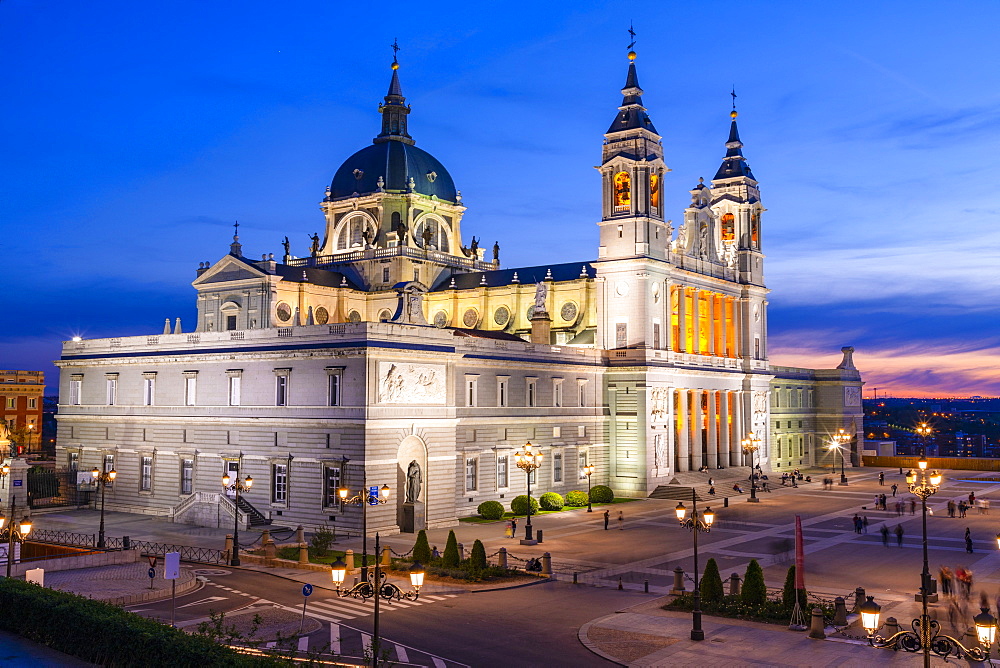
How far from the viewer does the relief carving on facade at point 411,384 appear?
52.7m

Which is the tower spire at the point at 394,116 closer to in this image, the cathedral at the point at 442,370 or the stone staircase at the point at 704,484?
the cathedral at the point at 442,370

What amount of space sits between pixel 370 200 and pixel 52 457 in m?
36.9

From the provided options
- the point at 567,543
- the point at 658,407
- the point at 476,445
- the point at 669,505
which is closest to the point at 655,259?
the point at 658,407

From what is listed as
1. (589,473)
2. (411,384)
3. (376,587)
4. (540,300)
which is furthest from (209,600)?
(540,300)

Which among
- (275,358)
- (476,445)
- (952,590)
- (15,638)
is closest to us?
(15,638)

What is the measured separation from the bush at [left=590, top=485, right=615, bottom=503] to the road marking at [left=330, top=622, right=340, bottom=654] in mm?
41656

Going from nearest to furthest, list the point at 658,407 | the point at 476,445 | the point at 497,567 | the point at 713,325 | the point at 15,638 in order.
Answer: the point at 15,638
the point at 497,567
the point at 476,445
the point at 658,407
the point at 713,325

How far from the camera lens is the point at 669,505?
234 feet

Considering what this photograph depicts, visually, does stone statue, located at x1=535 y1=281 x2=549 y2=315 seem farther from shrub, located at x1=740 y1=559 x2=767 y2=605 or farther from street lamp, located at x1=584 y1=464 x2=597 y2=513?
shrub, located at x1=740 y1=559 x2=767 y2=605

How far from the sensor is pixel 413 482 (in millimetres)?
55344

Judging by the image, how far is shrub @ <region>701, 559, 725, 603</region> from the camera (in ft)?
112

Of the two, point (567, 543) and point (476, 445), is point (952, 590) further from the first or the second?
point (476, 445)

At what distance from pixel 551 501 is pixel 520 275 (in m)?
29.4

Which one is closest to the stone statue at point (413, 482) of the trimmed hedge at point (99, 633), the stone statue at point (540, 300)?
the stone statue at point (540, 300)
